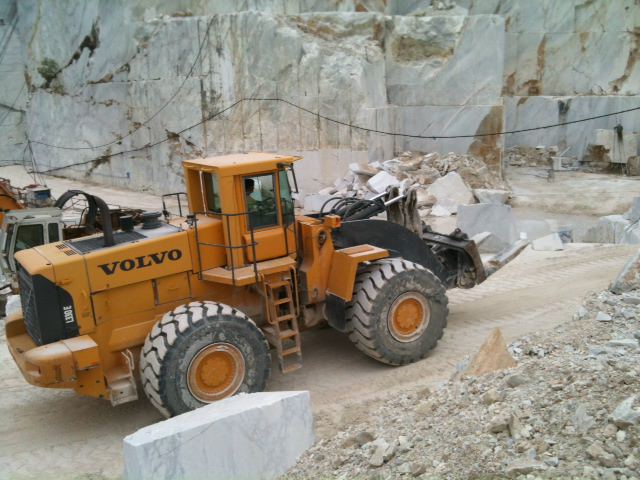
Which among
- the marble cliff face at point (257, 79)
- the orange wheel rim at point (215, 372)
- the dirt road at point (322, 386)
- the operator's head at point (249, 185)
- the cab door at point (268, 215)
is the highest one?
the marble cliff face at point (257, 79)

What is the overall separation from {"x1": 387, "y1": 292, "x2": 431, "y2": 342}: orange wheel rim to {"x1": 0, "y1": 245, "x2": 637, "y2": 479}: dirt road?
0.35 m

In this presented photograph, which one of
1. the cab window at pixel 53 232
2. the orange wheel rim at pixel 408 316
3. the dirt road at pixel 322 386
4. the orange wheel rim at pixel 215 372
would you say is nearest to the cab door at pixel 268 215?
the orange wheel rim at pixel 215 372

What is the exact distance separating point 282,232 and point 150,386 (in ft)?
6.23

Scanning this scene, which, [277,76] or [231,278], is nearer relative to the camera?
[231,278]

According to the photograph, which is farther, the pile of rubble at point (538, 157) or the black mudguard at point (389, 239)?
the pile of rubble at point (538, 157)

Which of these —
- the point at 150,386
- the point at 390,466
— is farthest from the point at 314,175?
the point at 390,466

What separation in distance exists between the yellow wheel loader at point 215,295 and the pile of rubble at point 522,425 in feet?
4.52

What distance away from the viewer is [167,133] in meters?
17.9

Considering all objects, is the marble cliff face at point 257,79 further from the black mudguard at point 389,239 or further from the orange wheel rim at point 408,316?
the orange wheel rim at point 408,316

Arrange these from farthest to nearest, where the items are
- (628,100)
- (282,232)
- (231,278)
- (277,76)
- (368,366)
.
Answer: (628,100)
(277,76)
(368,366)
(282,232)
(231,278)

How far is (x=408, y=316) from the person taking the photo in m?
6.64

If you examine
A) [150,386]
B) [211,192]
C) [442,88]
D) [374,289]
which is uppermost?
[442,88]

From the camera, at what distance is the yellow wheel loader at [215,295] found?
17.4 feet

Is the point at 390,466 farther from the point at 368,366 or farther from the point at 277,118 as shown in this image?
the point at 277,118
